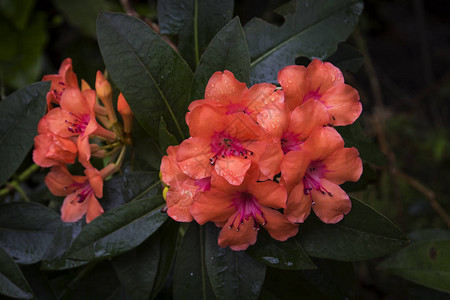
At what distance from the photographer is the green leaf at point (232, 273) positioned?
2.95 ft

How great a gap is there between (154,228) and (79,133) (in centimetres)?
29

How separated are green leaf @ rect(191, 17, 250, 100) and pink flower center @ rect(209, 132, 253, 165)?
0.58 ft

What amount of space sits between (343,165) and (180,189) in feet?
1.11

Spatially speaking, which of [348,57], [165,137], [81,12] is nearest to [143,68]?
[165,137]

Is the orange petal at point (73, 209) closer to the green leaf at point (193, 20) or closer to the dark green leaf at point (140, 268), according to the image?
the dark green leaf at point (140, 268)

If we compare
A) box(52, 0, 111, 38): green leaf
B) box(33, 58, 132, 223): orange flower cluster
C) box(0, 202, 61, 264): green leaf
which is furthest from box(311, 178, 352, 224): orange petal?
box(52, 0, 111, 38): green leaf

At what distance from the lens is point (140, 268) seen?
1.00m

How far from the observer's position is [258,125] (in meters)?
0.76

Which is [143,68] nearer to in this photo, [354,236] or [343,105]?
[343,105]

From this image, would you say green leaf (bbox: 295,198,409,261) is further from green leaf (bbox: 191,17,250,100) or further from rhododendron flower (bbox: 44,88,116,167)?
rhododendron flower (bbox: 44,88,116,167)

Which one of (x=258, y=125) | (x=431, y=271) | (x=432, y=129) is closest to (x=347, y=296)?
(x=431, y=271)

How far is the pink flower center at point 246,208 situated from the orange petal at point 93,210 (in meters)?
0.35

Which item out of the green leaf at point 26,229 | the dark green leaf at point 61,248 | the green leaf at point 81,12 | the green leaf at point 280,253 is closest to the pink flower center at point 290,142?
the green leaf at point 280,253

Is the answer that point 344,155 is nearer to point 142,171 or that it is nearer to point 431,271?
point 142,171
